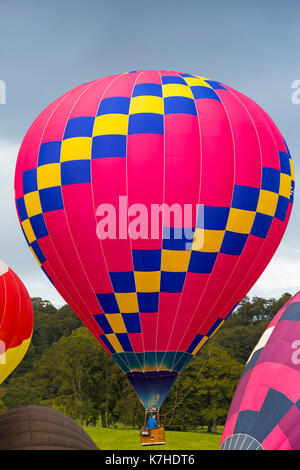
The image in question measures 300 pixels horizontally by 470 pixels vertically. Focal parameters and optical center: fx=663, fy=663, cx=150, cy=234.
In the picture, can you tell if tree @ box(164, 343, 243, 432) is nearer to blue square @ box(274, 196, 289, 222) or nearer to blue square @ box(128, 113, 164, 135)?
blue square @ box(274, 196, 289, 222)

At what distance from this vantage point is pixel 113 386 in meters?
41.2

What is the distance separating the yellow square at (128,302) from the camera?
540 inches

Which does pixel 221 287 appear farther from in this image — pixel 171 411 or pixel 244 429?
pixel 171 411

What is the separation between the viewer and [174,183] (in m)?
13.3

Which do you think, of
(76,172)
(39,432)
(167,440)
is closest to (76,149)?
→ (76,172)

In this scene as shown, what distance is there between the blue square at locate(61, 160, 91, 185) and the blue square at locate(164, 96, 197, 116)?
207 cm

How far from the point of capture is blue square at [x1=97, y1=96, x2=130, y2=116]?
14.0 meters

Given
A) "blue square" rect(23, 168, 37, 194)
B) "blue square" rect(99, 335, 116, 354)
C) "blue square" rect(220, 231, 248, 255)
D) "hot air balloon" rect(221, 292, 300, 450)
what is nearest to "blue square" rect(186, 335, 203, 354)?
"blue square" rect(99, 335, 116, 354)

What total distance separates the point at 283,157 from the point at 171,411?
75.7 ft

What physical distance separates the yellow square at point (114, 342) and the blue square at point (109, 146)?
3.84m

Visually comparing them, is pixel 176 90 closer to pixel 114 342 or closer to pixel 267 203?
pixel 267 203

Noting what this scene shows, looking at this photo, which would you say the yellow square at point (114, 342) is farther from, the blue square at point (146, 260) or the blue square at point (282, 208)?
the blue square at point (282, 208)

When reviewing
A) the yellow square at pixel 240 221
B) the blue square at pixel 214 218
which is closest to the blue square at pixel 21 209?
the blue square at pixel 214 218

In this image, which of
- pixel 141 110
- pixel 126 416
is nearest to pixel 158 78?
pixel 141 110
